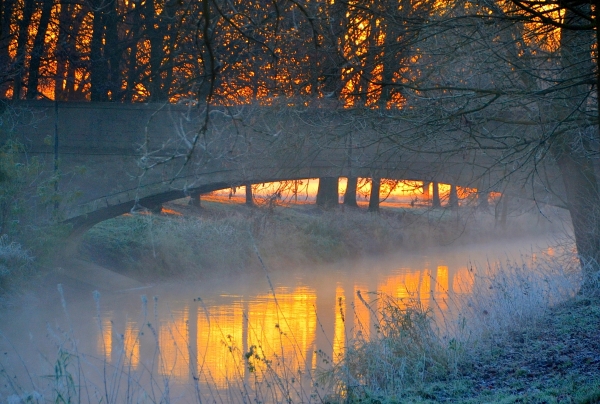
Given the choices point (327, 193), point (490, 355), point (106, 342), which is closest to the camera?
point (490, 355)

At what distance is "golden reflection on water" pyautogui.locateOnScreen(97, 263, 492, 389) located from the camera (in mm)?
7301

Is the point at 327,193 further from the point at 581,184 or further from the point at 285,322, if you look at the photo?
the point at 581,184

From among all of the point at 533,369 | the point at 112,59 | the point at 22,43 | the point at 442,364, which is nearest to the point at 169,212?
the point at 112,59

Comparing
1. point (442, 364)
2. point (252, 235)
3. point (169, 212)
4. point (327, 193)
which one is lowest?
point (442, 364)

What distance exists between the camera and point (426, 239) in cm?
1969

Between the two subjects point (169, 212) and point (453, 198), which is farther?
point (169, 212)

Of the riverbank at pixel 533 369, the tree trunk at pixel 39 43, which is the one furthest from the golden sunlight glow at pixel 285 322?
the tree trunk at pixel 39 43

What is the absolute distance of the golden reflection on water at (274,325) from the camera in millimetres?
7301

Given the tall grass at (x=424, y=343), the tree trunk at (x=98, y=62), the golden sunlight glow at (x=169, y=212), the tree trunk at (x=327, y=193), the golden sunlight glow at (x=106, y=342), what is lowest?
the golden sunlight glow at (x=106, y=342)

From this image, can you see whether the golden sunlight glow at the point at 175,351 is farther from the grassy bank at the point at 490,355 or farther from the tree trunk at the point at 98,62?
the tree trunk at the point at 98,62

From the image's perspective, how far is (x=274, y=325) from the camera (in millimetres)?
8695

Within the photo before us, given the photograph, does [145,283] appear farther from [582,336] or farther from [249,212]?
[582,336]

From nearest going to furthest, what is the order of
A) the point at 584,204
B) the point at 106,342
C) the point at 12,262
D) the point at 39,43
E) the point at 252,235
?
the point at 584,204 < the point at 106,342 < the point at 12,262 < the point at 39,43 < the point at 252,235

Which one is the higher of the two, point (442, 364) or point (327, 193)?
point (327, 193)
